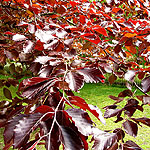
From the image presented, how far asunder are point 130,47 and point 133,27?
4.4 inches

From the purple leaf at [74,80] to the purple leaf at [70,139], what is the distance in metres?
0.16

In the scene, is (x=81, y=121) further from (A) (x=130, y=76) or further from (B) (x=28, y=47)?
(B) (x=28, y=47)

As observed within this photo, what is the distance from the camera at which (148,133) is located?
389 cm

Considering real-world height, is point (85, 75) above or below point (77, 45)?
below

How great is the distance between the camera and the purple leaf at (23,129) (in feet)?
1.36

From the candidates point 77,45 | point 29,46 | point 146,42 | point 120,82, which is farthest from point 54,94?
point 120,82

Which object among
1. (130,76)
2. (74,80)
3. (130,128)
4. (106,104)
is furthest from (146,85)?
(106,104)

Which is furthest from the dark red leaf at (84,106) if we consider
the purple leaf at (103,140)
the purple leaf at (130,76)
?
the purple leaf at (130,76)

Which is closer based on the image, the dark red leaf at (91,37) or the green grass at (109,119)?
the dark red leaf at (91,37)

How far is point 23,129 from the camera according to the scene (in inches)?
16.8

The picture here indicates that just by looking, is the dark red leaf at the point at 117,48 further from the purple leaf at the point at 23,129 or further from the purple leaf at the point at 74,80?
the purple leaf at the point at 23,129

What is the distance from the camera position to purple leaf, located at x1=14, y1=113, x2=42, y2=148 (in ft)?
1.36

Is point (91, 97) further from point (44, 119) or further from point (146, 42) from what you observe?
point (44, 119)

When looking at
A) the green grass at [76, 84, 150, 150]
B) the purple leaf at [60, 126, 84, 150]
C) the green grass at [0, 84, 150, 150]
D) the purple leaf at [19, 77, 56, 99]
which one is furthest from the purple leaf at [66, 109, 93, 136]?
the green grass at [76, 84, 150, 150]
